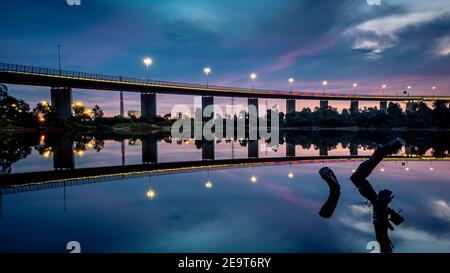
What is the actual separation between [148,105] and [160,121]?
6.40m

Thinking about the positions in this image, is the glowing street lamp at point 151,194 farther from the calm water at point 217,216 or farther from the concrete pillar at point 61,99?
the concrete pillar at point 61,99

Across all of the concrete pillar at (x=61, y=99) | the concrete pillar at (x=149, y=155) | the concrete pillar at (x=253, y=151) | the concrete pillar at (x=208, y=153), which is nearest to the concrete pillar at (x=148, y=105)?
the concrete pillar at (x=61, y=99)

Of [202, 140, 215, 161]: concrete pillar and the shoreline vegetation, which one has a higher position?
the shoreline vegetation

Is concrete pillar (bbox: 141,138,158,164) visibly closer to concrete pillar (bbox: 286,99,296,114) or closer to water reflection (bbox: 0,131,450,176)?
water reflection (bbox: 0,131,450,176)

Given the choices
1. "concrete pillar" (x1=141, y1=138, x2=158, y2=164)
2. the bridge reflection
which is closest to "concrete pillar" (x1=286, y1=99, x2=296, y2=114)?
"concrete pillar" (x1=141, y1=138, x2=158, y2=164)

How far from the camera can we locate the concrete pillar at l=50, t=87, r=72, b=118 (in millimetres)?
68938

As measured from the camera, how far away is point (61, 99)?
69250mm

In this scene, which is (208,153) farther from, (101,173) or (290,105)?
(290,105)

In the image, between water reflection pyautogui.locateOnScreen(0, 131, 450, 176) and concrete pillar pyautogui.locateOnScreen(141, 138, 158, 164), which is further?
concrete pillar pyautogui.locateOnScreen(141, 138, 158, 164)

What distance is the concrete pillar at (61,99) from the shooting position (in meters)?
68.9

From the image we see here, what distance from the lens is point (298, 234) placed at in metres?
7.77

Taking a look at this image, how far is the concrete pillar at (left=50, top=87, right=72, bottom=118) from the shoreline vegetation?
195 cm

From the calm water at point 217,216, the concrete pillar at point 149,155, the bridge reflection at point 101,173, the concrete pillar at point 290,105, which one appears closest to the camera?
the calm water at point 217,216

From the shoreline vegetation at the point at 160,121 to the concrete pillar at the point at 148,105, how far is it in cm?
179
